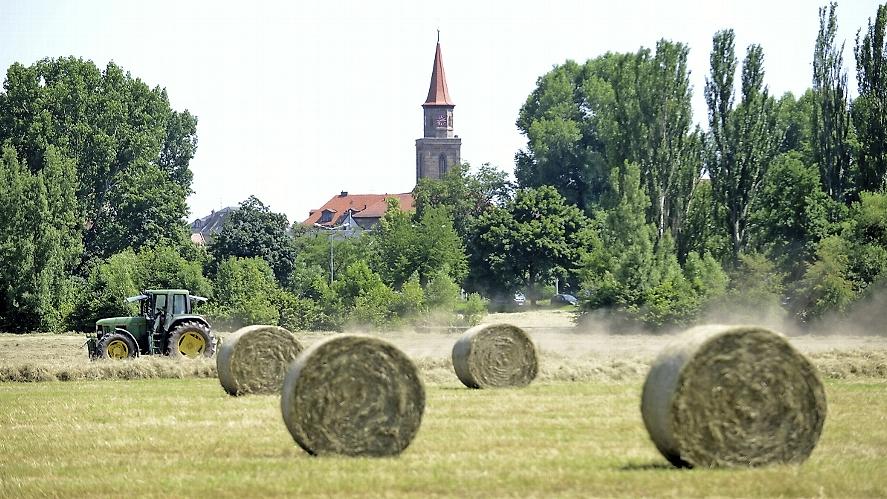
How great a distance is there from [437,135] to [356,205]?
50.8ft

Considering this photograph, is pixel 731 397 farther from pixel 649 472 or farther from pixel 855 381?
pixel 855 381

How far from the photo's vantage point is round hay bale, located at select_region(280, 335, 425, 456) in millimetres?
16094

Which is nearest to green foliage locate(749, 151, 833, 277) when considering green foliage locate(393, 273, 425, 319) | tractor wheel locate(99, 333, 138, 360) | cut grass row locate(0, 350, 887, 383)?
green foliage locate(393, 273, 425, 319)

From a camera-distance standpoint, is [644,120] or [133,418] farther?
[644,120]

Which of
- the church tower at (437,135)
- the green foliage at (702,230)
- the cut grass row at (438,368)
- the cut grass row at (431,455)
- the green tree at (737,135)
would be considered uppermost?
the church tower at (437,135)

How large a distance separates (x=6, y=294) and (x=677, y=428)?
56815mm

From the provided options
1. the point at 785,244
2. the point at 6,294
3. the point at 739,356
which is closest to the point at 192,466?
the point at 739,356

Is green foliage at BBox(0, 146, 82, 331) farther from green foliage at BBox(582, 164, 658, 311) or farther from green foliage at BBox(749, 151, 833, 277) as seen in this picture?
green foliage at BBox(749, 151, 833, 277)

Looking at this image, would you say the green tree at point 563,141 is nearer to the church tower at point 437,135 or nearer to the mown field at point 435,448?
the church tower at point 437,135

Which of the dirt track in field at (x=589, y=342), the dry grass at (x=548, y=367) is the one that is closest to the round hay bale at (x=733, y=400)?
the dry grass at (x=548, y=367)

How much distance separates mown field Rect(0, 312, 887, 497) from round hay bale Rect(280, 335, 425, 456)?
0.34m

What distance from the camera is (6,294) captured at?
66.1 metres

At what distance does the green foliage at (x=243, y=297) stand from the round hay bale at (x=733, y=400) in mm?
44244

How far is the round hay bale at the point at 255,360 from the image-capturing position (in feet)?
82.9
